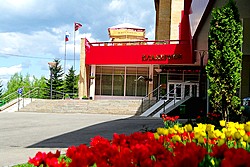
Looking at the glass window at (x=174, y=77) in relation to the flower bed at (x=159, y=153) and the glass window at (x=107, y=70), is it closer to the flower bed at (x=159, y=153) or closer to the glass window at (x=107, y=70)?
the glass window at (x=107, y=70)

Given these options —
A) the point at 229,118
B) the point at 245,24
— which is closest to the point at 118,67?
the point at 245,24

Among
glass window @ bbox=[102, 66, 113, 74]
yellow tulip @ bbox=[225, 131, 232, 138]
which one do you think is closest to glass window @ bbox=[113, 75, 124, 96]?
glass window @ bbox=[102, 66, 113, 74]

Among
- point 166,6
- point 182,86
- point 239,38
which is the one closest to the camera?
point 239,38

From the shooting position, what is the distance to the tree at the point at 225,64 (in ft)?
28.1

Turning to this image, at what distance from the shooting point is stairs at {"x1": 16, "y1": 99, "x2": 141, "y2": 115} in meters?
24.2

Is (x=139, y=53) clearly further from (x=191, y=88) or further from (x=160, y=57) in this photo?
(x=191, y=88)

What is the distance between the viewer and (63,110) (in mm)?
24828

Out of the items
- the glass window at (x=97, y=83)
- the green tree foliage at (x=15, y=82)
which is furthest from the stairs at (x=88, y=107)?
the green tree foliage at (x=15, y=82)

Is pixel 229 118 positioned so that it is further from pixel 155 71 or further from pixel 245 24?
pixel 155 71

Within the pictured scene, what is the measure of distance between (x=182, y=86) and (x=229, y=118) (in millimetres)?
20809

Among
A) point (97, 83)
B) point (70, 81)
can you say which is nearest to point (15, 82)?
point (70, 81)

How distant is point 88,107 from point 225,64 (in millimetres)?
17421

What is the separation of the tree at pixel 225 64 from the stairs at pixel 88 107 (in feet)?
49.4

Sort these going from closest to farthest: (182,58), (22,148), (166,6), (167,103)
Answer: (22,148) < (167,103) < (182,58) < (166,6)
